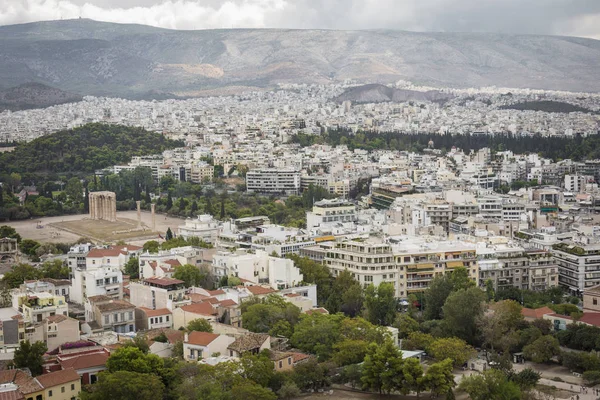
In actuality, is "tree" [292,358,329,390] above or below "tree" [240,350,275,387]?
below

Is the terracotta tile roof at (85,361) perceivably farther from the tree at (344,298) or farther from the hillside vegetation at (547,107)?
the hillside vegetation at (547,107)

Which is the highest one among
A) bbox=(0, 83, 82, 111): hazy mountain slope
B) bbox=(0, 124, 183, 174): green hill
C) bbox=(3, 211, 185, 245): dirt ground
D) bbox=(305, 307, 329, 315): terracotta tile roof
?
Answer: bbox=(0, 83, 82, 111): hazy mountain slope

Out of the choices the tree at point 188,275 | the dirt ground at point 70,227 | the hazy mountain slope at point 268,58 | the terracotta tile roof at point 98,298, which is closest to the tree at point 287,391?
the terracotta tile roof at point 98,298

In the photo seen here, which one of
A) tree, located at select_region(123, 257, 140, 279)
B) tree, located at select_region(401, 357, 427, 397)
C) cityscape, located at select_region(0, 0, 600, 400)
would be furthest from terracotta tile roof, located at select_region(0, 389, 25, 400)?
tree, located at select_region(123, 257, 140, 279)

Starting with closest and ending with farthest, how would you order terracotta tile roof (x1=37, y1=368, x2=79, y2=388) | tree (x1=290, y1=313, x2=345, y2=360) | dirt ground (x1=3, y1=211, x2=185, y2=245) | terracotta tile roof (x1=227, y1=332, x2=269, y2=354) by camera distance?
terracotta tile roof (x1=37, y1=368, x2=79, y2=388) → terracotta tile roof (x1=227, y1=332, x2=269, y2=354) → tree (x1=290, y1=313, x2=345, y2=360) → dirt ground (x1=3, y1=211, x2=185, y2=245)

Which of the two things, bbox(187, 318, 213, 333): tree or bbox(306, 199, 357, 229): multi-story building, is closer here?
bbox(187, 318, 213, 333): tree

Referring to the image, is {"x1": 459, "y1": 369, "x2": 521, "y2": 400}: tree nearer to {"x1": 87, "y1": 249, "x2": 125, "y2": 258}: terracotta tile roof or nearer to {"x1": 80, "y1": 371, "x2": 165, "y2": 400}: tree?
{"x1": 80, "y1": 371, "x2": 165, "y2": 400}: tree

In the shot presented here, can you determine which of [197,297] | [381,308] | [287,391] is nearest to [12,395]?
[287,391]

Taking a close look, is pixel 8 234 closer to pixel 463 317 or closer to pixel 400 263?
pixel 400 263

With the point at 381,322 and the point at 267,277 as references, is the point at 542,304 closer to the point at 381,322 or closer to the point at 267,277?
the point at 381,322
